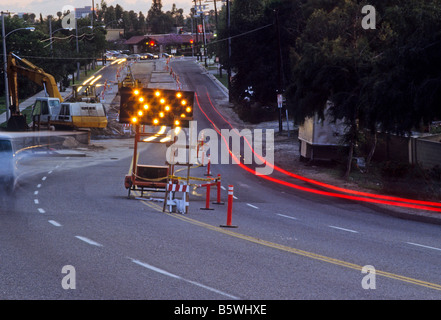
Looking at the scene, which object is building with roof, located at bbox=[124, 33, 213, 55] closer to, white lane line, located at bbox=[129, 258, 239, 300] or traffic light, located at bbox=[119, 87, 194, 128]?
traffic light, located at bbox=[119, 87, 194, 128]

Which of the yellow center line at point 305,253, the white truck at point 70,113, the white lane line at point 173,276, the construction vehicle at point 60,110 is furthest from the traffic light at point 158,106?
the white truck at point 70,113

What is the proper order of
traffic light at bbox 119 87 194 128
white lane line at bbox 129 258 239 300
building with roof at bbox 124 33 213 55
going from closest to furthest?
white lane line at bbox 129 258 239 300, traffic light at bbox 119 87 194 128, building with roof at bbox 124 33 213 55

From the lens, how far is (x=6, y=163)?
23031 millimetres

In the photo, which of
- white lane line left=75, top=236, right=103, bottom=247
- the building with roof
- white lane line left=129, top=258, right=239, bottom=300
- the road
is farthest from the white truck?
the building with roof

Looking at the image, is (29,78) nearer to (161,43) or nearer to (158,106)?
(158,106)

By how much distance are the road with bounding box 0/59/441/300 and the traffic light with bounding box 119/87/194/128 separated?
3011mm

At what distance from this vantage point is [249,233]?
56.5 ft

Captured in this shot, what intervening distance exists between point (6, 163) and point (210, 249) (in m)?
11.1

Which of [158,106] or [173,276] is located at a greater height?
[158,106]

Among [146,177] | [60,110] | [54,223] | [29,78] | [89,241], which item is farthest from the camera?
[29,78]

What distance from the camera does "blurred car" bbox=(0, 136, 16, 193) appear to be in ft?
75.4

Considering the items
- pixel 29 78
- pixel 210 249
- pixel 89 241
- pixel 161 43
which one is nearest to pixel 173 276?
pixel 210 249

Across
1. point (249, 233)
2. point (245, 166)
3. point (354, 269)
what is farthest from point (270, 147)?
point (354, 269)
